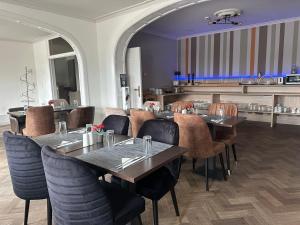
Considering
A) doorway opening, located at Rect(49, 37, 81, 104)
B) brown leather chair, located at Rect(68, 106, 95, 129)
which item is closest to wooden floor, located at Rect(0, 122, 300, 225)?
brown leather chair, located at Rect(68, 106, 95, 129)

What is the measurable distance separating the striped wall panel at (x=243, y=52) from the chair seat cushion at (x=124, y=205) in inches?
241

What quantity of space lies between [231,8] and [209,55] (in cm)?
244

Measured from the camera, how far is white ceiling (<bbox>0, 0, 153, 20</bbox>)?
3921 millimetres

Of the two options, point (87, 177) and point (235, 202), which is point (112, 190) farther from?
point (235, 202)

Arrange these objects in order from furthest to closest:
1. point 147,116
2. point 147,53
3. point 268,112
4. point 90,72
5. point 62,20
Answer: point 147,53 < point 268,112 < point 90,72 < point 62,20 < point 147,116

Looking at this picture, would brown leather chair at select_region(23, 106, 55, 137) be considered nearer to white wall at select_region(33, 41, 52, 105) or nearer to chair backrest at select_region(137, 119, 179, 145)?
chair backrest at select_region(137, 119, 179, 145)

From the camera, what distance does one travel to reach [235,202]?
2.42 m

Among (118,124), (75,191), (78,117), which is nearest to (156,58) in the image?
(78,117)

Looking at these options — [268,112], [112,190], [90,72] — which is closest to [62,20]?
[90,72]

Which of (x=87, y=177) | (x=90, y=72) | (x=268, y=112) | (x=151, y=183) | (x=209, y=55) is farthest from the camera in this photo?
(x=209, y=55)

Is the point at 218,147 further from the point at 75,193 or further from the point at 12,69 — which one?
the point at 12,69

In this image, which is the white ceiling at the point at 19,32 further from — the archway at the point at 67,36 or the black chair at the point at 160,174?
the black chair at the point at 160,174

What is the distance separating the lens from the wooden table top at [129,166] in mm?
1453

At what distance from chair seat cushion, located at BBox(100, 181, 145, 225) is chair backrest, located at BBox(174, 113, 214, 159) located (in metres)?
1.25
